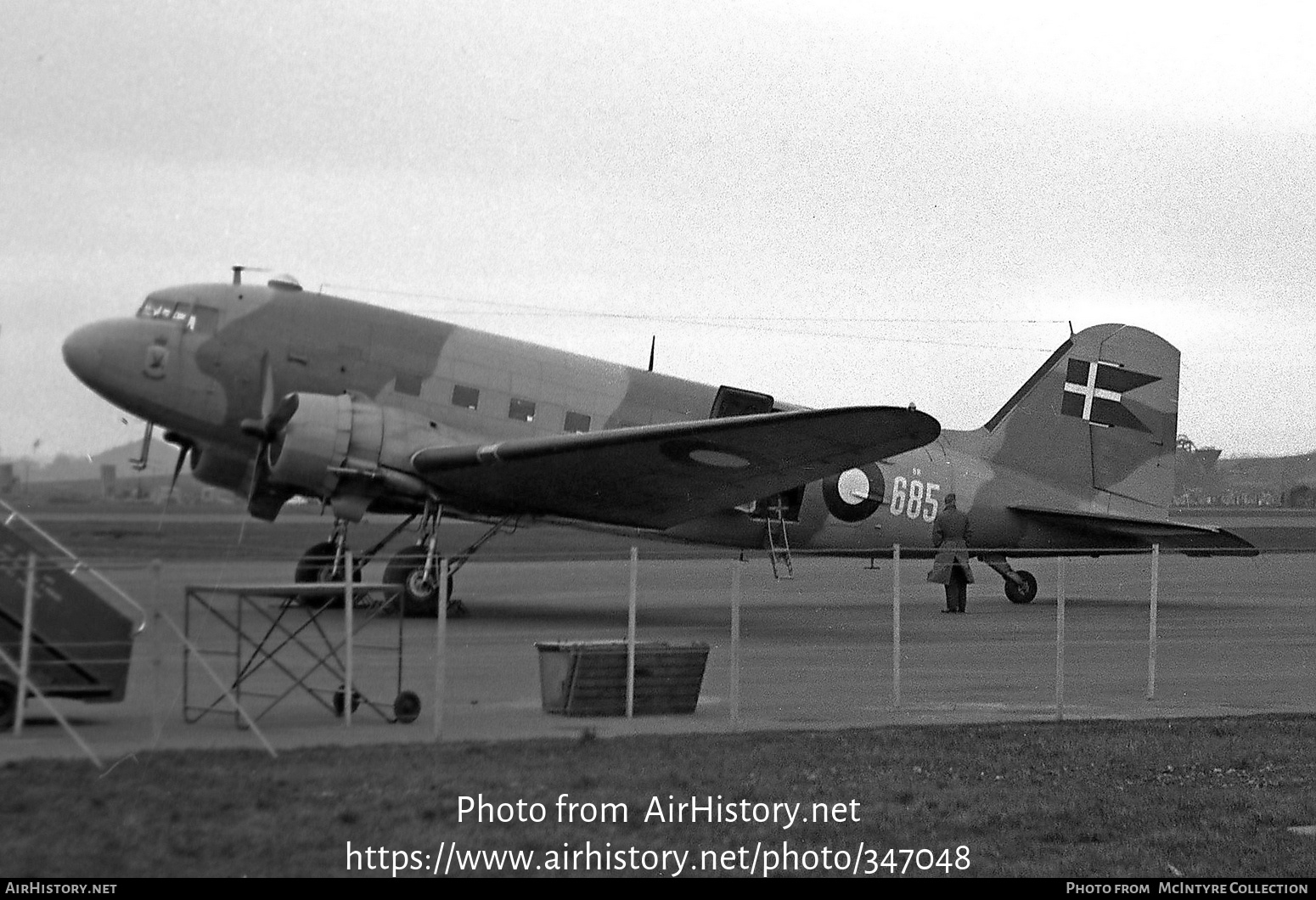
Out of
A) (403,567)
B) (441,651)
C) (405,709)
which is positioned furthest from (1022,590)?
(405,709)

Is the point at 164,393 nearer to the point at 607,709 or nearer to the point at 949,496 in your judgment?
the point at 607,709

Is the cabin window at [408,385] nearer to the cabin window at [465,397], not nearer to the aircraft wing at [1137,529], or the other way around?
the cabin window at [465,397]

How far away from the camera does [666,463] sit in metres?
22.1

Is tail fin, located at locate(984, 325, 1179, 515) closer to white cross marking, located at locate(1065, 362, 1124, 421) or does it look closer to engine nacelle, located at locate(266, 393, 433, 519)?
white cross marking, located at locate(1065, 362, 1124, 421)

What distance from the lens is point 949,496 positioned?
90.2 ft

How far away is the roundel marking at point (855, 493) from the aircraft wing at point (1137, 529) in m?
3.14

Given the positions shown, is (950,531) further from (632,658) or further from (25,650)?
(25,650)

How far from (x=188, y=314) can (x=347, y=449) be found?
2.92 meters

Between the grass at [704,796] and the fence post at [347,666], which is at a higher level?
the fence post at [347,666]

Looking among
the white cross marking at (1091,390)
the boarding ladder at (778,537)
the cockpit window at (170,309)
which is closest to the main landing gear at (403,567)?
the cockpit window at (170,309)

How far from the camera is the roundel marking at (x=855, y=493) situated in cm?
2606

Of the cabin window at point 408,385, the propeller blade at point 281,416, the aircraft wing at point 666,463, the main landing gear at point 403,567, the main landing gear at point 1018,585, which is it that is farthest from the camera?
the main landing gear at point 1018,585

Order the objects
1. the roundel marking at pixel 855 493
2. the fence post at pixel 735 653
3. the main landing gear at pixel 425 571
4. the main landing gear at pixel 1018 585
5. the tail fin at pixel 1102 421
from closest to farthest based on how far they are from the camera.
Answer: the fence post at pixel 735 653 → the main landing gear at pixel 425 571 → the roundel marking at pixel 855 493 → the main landing gear at pixel 1018 585 → the tail fin at pixel 1102 421

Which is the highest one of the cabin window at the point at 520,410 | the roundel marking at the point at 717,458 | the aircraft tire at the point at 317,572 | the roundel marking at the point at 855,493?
the cabin window at the point at 520,410
